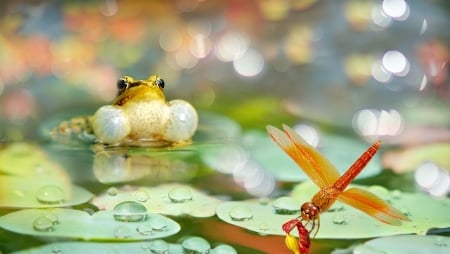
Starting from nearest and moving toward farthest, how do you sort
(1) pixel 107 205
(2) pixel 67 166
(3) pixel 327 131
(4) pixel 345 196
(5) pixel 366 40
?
(4) pixel 345 196 → (1) pixel 107 205 → (2) pixel 67 166 → (3) pixel 327 131 → (5) pixel 366 40

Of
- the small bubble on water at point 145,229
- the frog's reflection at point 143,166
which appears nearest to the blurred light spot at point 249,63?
the frog's reflection at point 143,166

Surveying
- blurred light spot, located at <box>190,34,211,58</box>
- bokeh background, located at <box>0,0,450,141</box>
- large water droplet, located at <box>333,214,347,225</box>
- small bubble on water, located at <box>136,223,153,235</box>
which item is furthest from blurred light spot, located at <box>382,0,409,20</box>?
small bubble on water, located at <box>136,223,153,235</box>

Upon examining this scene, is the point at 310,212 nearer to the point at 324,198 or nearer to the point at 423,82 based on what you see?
the point at 324,198

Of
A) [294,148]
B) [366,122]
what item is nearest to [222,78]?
[366,122]

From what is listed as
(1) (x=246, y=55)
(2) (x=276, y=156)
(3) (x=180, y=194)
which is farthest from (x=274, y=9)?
(3) (x=180, y=194)

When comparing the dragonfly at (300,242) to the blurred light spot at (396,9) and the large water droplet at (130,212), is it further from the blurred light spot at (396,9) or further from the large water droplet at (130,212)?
the blurred light spot at (396,9)

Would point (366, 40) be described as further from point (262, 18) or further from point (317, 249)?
point (317, 249)
